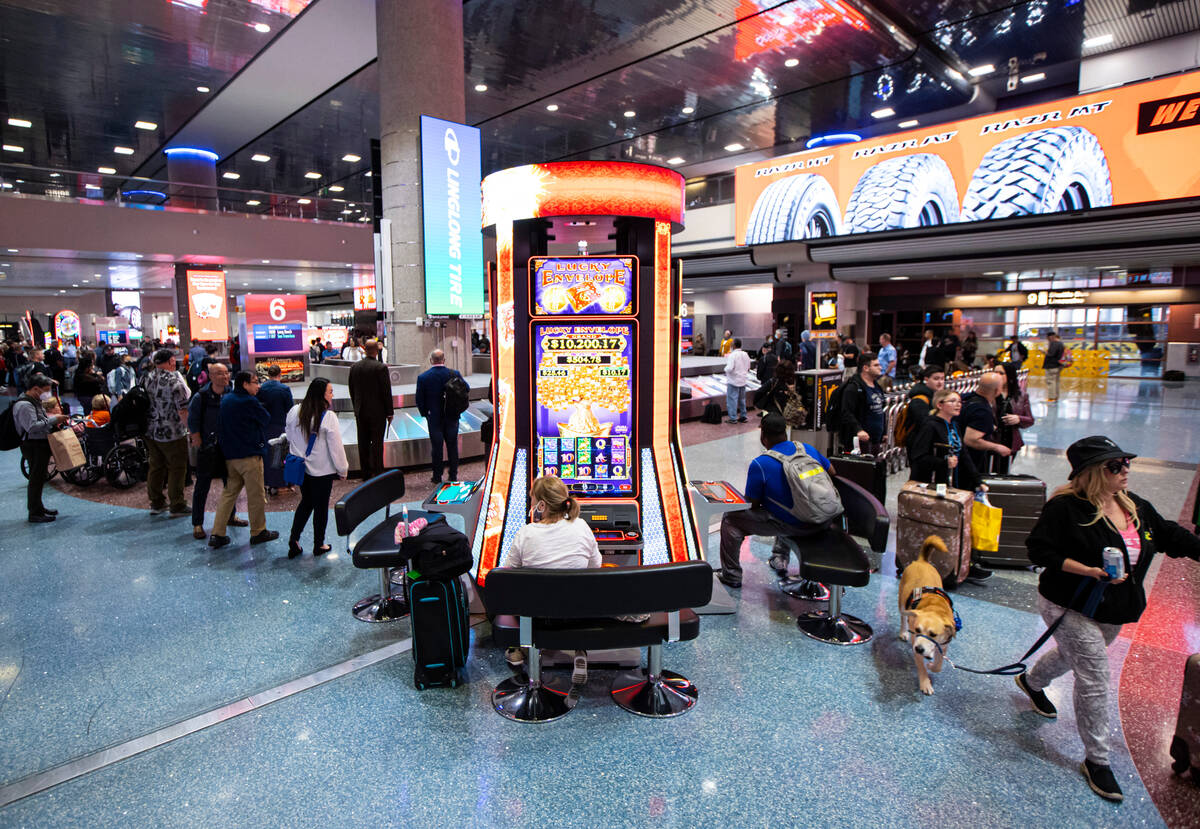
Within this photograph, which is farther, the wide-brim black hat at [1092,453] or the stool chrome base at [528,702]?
the stool chrome base at [528,702]

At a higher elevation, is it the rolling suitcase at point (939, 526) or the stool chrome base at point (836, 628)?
the rolling suitcase at point (939, 526)

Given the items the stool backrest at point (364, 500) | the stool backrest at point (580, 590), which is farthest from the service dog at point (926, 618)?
the stool backrest at point (364, 500)

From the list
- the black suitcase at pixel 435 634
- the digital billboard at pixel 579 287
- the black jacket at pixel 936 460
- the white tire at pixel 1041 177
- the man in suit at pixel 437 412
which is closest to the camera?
the black suitcase at pixel 435 634

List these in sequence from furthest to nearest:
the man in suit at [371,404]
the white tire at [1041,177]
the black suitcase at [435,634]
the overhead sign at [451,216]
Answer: the white tire at [1041,177]
the overhead sign at [451,216]
the man in suit at [371,404]
the black suitcase at [435,634]

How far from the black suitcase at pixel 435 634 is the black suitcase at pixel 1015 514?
3.78 m

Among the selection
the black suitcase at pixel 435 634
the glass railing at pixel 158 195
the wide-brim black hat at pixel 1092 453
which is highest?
the glass railing at pixel 158 195

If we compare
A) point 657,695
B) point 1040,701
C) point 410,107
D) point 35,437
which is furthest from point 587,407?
point 410,107

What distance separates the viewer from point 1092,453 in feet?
8.48

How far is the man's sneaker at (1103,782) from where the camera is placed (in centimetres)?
242

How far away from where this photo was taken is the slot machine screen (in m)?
4.23

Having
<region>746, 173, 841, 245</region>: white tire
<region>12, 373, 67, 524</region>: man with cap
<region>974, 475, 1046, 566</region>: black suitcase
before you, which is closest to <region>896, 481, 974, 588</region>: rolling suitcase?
<region>974, 475, 1046, 566</region>: black suitcase

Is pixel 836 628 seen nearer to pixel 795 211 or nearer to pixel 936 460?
pixel 936 460

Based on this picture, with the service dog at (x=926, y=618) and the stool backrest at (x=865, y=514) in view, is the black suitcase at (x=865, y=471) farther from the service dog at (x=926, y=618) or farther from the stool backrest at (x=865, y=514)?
the service dog at (x=926, y=618)

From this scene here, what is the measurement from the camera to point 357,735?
2854 millimetres
